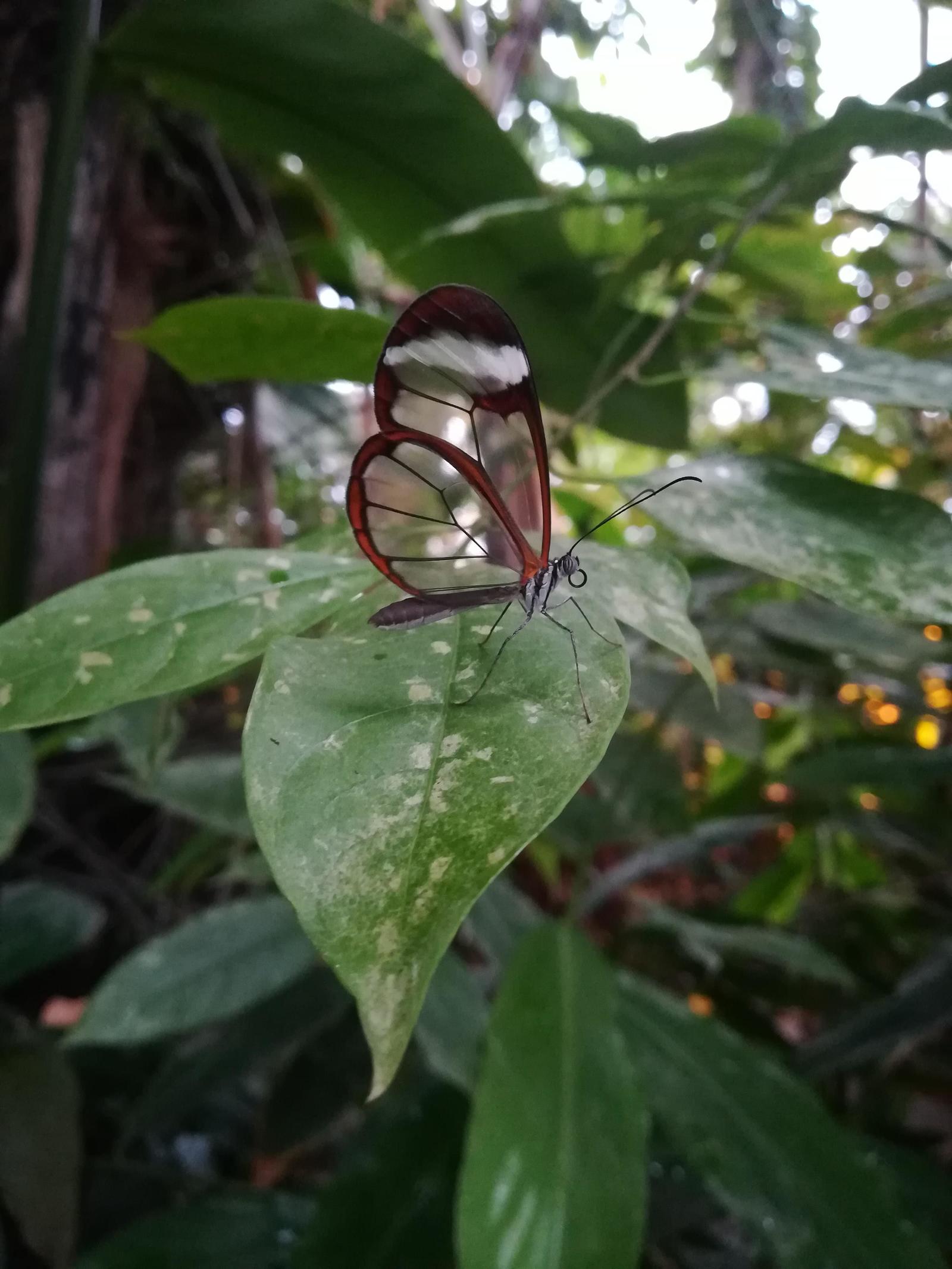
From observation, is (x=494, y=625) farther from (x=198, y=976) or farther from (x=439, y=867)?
(x=198, y=976)

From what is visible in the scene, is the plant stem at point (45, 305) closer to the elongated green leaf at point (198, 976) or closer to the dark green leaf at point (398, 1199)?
the elongated green leaf at point (198, 976)

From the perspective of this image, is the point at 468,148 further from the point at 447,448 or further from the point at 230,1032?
the point at 230,1032

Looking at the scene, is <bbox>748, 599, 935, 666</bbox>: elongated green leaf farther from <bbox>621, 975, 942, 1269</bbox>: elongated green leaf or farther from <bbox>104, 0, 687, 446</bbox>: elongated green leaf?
<bbox>621, 975, 942, 1269</bbox>: elongated green leaf

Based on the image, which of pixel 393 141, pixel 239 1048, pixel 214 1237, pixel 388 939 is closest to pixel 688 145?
pixel 393 141

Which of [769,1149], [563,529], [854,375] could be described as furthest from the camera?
[563,529]

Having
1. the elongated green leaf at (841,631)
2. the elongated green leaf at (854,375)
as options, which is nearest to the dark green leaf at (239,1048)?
the elongated green leaf at (841,631)

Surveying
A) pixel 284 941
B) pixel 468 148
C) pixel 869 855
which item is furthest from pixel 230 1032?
pixel 869 855

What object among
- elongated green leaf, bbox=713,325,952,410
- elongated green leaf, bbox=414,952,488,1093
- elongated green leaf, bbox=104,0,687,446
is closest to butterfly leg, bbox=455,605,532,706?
elongated green leaf, bbox=713,325,952,410
